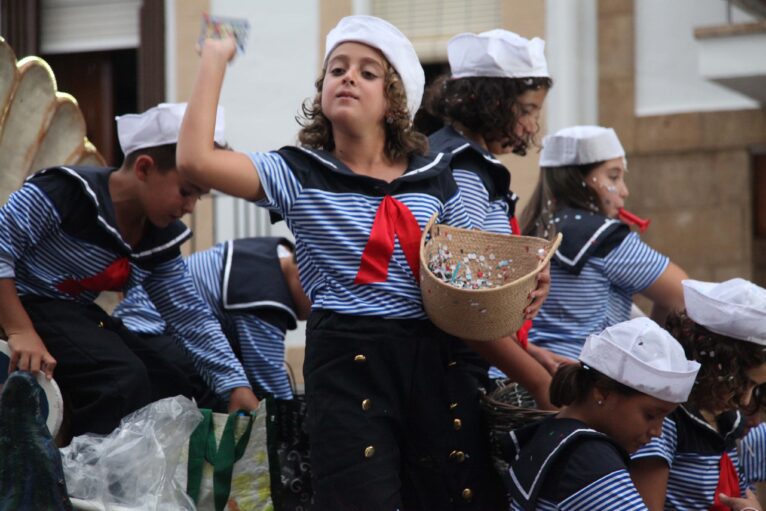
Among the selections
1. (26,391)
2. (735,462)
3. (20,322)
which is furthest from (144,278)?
(735,462)

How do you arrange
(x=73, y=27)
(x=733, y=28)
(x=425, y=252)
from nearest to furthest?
(x=425, y=252) → (x=733, y=28) → (x=73, y=27)

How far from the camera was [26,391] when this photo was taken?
12.3ft

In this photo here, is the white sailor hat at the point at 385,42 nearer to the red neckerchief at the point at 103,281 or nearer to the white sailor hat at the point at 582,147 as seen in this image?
the red neckerchief at the point at 103,281

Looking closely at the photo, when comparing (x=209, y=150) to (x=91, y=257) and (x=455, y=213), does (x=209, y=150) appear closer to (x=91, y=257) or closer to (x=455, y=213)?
(x=455, y=213)

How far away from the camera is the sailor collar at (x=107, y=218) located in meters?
4.23

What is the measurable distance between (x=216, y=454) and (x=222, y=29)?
1314 mm

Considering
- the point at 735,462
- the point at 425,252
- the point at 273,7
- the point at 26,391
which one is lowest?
the point at 735,462

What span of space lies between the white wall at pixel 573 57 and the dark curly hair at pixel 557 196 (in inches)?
193

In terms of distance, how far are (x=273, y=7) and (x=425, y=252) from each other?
301 inches

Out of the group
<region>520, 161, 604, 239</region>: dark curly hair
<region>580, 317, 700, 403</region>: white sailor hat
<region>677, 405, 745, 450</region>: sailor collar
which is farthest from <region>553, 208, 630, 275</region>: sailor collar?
<region>580, 317, 700, 403</region>: white sailor hat

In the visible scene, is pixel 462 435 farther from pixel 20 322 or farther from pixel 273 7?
pixel 273 7

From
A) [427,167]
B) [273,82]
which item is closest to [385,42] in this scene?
[427,167]

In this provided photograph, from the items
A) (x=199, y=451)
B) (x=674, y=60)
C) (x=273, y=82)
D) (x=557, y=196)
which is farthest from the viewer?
(x=273, y=82)

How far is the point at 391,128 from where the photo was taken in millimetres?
3770
